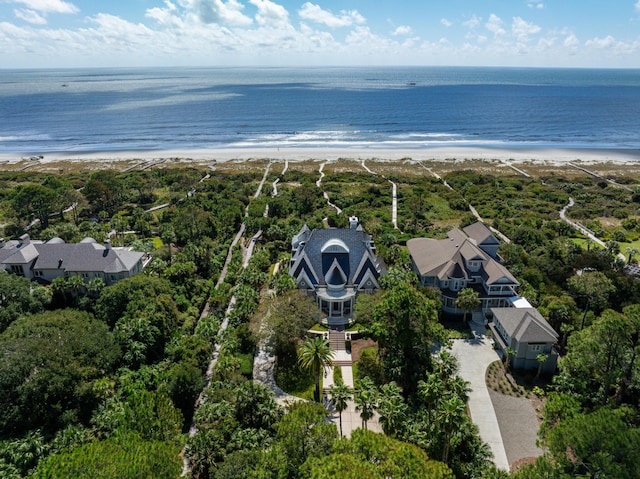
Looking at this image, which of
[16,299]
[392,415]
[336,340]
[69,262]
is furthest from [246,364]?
[69,262]

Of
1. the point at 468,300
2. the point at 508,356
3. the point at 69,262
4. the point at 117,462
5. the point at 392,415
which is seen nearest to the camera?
the point at 117,462

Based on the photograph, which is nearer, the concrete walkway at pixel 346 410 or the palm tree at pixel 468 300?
the concrete walkway at pixel 346 410

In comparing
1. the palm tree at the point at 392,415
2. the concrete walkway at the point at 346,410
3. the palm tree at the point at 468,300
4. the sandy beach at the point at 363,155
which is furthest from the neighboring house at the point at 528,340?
the sandy beach at the point at 363,155

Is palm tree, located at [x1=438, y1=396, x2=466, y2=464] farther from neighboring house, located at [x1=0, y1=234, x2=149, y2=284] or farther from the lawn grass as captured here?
neighboring house, located at [x1=0, y1=234, x2=149, y2=284]


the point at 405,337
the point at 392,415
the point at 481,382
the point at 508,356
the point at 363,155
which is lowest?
the point at 363,155

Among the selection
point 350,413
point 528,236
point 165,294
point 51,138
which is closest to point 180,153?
point 51,138

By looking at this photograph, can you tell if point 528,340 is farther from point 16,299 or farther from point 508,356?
point 16,299

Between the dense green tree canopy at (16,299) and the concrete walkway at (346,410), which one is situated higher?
the dense green tree canopy at (16,299)

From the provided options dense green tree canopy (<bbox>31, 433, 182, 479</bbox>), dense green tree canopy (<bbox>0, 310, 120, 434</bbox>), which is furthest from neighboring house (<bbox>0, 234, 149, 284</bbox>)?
dense green tree canopy (<bbox>31, 433, 182, 479</bbox>)

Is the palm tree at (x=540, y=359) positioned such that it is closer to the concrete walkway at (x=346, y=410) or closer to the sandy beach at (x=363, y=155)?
the concrete walkway at (x=346, y=410)
